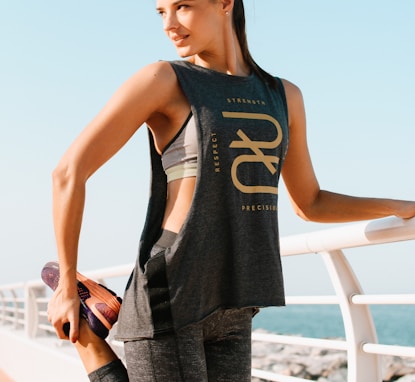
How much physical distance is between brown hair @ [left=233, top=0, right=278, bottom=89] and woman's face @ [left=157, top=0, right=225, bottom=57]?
10 centimetres

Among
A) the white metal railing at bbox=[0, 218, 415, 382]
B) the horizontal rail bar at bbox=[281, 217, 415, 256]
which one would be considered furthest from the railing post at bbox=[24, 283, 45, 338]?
the horizontal rail bar at bbox=[281, 217, 415, 256]

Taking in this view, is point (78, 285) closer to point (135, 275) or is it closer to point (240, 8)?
point (135, 275)

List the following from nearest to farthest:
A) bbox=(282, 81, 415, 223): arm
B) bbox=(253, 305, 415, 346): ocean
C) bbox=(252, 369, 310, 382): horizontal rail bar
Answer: bbox=(282, 81, 415, 223): arm → bbox=(252, 369, 310, 382): horizontal rail bar → bbox=(253, 305, 415, 346): ocean

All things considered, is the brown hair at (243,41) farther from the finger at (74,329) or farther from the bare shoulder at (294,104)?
the finger at (74,329)

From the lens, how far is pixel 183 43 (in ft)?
5.61

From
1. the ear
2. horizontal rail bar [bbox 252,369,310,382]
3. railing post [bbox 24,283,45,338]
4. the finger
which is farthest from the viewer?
railing post [bbox 24,283,45,338]

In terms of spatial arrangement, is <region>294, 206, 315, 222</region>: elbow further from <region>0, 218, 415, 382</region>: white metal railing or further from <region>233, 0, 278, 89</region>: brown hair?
<region>233, 0, 278, 89</region>: brown hair

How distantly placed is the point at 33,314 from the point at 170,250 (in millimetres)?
5574

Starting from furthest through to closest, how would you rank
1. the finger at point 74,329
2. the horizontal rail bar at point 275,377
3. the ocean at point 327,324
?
the ocean at point 327,324 → the horizontal rail bar at point 275,377 → the finger at point 74,329

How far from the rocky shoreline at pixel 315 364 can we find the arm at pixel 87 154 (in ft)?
30.0

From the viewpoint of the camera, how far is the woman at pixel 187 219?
1559 mm

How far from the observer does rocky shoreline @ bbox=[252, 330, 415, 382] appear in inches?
462

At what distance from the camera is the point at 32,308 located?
6863 mm

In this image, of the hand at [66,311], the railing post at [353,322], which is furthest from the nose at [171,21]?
the railing post at [353,322]
